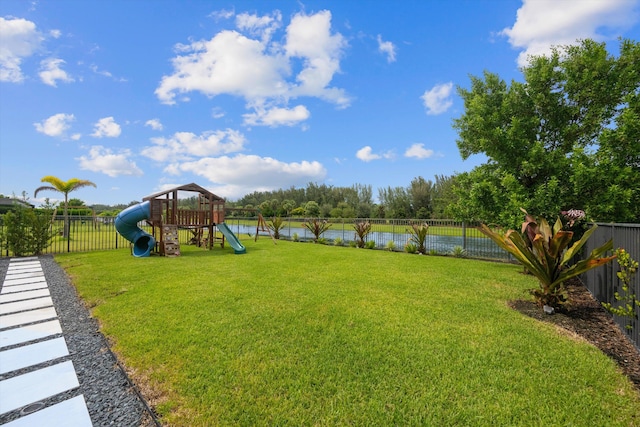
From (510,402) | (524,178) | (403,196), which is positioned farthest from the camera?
(403,196)

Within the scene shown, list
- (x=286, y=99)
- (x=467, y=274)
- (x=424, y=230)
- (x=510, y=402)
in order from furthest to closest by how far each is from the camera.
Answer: (x=286, y=99)
(x=424, y=230)
(x=467, y=274)
(x=510, y=402)

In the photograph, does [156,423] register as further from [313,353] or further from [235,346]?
[313,353]

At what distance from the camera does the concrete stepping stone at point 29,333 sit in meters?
3.03

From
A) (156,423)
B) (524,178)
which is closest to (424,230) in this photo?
(524,178)

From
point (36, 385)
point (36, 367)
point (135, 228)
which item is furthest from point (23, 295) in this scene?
point (135, 228)

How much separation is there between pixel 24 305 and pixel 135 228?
17.8 ft

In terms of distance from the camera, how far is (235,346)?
272 cm

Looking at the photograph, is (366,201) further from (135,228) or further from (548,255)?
(548,255)

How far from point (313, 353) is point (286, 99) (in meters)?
10.1

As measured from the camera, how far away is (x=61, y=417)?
1886 mm

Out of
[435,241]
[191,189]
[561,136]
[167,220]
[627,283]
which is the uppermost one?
[561,136]

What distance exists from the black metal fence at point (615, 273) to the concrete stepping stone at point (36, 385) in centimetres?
518

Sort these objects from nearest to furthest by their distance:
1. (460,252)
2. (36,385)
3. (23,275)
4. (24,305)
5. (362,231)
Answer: (36,385)
(24,305)
(23,275)
(460,252)
(362,231)

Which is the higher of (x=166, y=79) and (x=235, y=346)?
(x=166, y=79)
